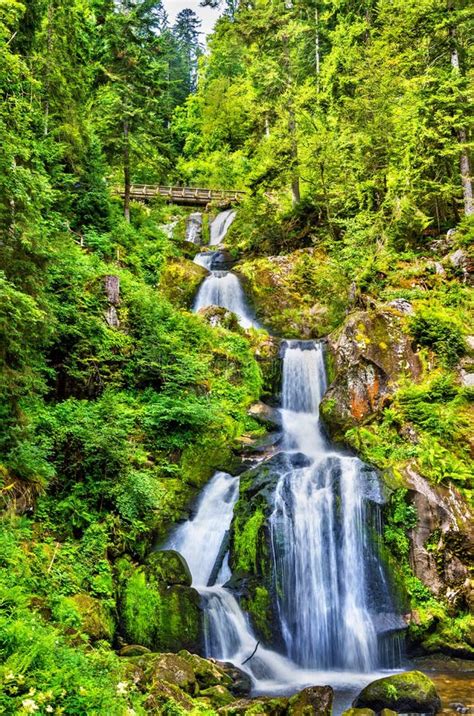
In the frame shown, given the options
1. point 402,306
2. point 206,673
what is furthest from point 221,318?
point 206,673

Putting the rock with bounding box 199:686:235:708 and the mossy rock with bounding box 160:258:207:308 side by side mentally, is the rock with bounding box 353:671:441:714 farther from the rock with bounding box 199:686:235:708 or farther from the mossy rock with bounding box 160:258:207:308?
the mossy rock with bounding box 160:258:207:308

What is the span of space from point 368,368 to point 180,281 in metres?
9.87

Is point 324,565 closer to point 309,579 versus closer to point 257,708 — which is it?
point 309,579

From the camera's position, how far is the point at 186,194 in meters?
32.1

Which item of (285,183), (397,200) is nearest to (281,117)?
(285,183)

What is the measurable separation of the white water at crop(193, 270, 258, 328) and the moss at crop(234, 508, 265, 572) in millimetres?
10821

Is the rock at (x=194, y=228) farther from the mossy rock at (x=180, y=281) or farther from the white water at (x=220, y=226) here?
the mossy rock at (x=180, y=281)

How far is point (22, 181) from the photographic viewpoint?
7066 mm

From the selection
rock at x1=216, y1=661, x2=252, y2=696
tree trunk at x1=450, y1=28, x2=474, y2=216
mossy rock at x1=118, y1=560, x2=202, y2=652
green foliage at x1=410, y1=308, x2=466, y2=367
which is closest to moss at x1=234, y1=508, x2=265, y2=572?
mossy rock at x1=118, y1=560, x2=202, y2=652

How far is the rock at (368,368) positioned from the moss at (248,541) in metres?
4.66

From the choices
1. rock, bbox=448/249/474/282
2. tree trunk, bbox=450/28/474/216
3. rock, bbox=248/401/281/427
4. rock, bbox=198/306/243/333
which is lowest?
rock, bbox=248/401/281/427

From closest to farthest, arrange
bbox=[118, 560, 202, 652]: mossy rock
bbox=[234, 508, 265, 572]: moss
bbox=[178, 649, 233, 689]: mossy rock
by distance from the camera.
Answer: bbox=[178, 649, 233, 689]: mossy rock
bbox=[118, 560, 202, 652]: mossy rock
bbox=[234, 508, 265, 572]: moss

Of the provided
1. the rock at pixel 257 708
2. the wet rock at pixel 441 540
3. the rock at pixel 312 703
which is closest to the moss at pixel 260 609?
the rock at pixel 257 708

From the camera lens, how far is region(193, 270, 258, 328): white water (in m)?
21.4
